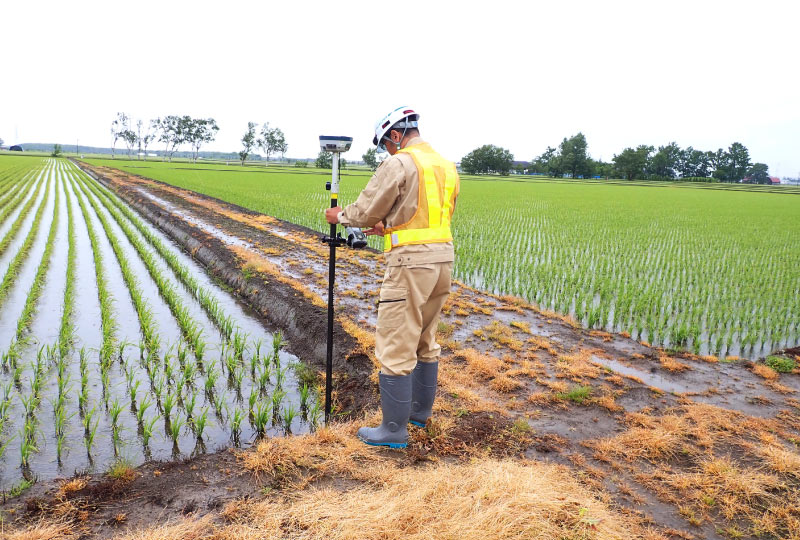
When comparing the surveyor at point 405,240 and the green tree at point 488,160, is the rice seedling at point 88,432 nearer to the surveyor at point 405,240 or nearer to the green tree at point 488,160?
the surveyor at point 405,240

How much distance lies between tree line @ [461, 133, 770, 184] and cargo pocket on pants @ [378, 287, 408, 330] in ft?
263

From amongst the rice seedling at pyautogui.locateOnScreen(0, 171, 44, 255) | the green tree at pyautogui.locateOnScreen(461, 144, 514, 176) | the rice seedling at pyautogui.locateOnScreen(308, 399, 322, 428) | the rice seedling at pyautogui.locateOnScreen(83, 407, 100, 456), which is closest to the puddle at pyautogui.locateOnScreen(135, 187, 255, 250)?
the rice seedling at pyautogui.locateOnScreen(0, 171, 44, 255)

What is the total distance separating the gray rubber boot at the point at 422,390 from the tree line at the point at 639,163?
79.7 meters

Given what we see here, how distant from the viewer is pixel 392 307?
9.62ft

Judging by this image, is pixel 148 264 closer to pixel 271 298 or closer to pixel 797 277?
pixel 271 298

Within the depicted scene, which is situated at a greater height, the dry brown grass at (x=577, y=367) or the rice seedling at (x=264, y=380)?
the dry brown grass at (x=577, y=367)

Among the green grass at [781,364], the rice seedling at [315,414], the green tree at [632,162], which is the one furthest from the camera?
the green tree at [632,162]

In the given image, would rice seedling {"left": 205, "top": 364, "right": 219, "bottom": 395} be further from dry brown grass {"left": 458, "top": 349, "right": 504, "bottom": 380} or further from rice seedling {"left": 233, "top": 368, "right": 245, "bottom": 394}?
dry brown grass {"left": 458, "top": 349, "right": 504, "bottom": 380}

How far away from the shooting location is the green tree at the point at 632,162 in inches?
3034

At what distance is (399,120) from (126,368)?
3843mm

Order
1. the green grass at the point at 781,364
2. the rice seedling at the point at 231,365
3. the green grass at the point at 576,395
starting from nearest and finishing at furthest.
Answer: the green grass at the point at 576,395
the rice seedling at the point at 231,365
the green grass at the point at 781,364

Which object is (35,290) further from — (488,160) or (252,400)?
(488,160)

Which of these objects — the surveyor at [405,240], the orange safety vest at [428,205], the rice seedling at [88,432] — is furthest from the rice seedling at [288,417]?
the orange safety vest at [428,205]

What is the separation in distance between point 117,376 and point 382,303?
10.7 ft
